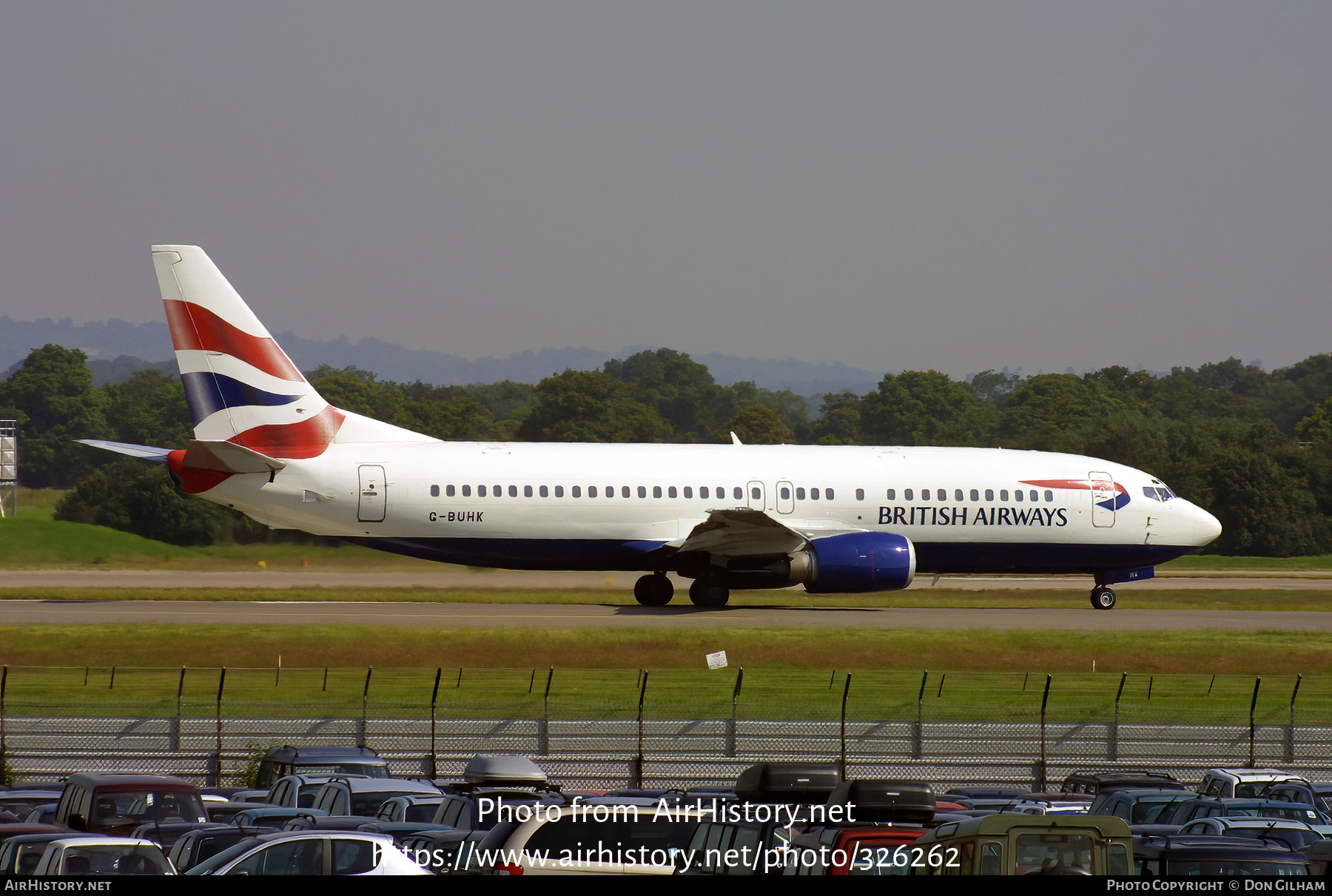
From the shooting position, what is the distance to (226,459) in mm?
30578

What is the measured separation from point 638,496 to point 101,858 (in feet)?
77.2

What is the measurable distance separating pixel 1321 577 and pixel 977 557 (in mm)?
25876

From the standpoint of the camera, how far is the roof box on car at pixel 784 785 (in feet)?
39.4

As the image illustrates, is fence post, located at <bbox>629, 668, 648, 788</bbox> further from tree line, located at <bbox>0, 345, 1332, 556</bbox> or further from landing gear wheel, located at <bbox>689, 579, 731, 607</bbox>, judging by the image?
tree line, located at <bbox>0, 345, 1332, 556</bbox>

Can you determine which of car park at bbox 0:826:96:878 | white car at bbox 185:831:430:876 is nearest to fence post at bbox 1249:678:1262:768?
white car at bbox 185:831:430:876

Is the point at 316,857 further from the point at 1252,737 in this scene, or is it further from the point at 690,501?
the point at 690,501

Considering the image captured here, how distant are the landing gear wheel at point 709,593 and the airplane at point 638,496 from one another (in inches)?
1.4

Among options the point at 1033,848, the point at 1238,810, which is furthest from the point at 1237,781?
the point at 1033,848

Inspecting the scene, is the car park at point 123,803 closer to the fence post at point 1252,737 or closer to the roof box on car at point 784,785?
the roof box on car at point 784,785

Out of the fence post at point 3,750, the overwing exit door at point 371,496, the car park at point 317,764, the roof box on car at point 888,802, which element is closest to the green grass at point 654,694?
the car park at point 317,764

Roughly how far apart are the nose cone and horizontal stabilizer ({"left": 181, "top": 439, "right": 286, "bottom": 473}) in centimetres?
2319

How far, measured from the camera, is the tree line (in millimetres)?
73250
